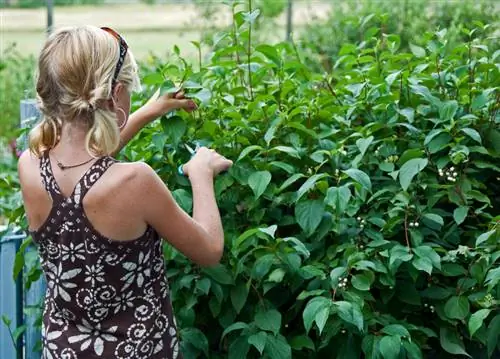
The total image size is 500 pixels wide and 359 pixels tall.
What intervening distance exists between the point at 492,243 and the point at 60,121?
4.13 feet

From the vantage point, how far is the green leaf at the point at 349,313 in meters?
3.01

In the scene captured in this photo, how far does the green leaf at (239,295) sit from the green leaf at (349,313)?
34cm

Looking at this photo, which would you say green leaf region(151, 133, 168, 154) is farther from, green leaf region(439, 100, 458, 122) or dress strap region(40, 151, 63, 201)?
green leaf region(439, 100, 458, 122)

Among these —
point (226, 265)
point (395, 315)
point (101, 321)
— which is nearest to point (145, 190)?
point (101, 321)

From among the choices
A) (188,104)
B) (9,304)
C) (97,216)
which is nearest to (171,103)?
(188,104)

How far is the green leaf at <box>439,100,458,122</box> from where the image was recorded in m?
3.40

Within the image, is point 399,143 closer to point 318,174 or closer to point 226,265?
point 318,174

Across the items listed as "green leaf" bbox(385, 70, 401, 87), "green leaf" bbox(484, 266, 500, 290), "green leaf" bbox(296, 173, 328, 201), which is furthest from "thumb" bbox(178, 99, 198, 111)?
"green leaf" bbox(484, 266, 500, 290)

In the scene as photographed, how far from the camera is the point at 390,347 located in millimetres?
3029

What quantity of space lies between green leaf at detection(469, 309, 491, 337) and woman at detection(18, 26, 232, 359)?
713mm

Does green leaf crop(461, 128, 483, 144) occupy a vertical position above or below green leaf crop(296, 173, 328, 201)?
above

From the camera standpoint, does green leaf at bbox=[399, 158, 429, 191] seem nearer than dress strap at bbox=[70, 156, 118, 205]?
No

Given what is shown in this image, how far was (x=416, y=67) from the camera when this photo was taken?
3691 mm

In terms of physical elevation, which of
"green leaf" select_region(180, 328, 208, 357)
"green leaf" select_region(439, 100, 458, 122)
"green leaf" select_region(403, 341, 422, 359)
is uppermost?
"green leaf" select_region(439, 100, 458, 122)
